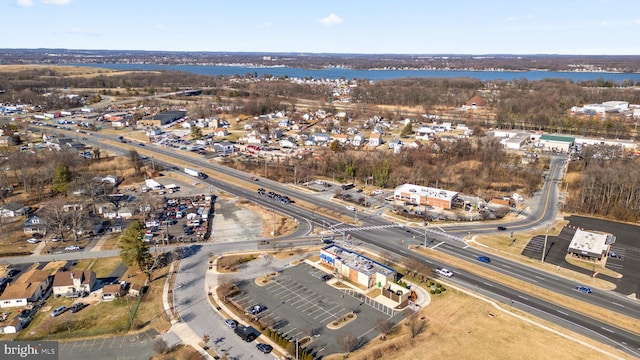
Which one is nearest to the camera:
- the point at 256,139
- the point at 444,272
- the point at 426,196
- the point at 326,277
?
the point at 326,277

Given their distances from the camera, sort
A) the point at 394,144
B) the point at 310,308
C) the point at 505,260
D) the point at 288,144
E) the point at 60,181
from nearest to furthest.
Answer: the point at 310,308
the point at 505,260
the point at 60,181
the point at 394,144
the point at 288,144

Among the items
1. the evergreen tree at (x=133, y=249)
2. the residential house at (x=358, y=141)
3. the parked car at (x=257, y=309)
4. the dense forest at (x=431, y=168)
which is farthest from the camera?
the residential house at (x=358, y=141)

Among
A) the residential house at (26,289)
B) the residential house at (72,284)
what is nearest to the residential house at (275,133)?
the residential house at (26,289)

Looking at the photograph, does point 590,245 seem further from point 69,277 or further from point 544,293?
point 69,277

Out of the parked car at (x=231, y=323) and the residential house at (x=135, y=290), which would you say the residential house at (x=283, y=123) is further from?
the parked car at (x=231, y=323)

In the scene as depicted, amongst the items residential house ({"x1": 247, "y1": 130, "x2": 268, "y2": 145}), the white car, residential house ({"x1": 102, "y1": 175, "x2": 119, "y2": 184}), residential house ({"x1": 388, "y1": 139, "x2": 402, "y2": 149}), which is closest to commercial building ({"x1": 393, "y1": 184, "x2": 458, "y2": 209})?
the white car

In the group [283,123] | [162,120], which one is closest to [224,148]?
[283,123]
